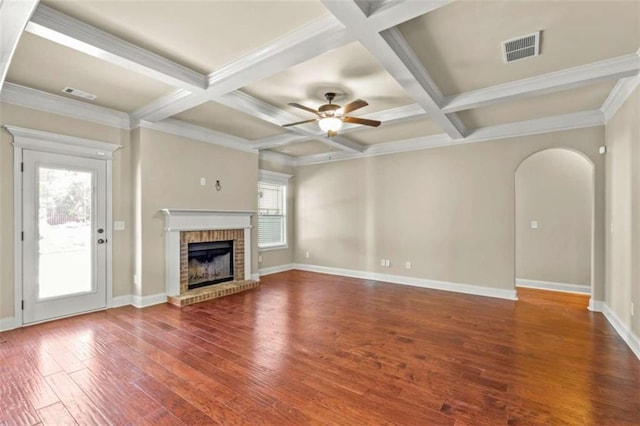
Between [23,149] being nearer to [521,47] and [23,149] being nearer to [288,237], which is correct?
[288,237]

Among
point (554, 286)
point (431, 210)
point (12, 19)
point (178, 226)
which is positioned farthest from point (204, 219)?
point (554, 286)

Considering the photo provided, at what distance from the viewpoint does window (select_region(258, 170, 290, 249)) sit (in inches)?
279

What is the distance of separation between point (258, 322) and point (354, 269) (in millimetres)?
3300

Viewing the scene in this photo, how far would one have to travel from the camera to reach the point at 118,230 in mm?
4543

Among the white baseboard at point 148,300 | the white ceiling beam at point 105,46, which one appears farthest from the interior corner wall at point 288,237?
the white ceiling beam at point 105,46

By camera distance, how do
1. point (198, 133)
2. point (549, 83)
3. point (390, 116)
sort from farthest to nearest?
point (198, 133)
point (390, 116)
point (549, 83)

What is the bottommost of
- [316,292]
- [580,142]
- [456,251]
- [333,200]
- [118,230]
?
[316,292]

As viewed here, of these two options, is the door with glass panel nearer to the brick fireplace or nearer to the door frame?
the door frame

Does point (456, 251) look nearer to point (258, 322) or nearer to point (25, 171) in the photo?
point (258, 322)

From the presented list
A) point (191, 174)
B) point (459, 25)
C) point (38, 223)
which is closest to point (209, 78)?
point (191, 174)

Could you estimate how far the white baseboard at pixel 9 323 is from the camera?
3.53 metres

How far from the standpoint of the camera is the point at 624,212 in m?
3.45

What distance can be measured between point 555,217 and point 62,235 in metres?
7.94

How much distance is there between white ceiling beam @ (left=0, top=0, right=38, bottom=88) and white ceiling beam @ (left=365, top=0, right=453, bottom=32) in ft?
7.46
